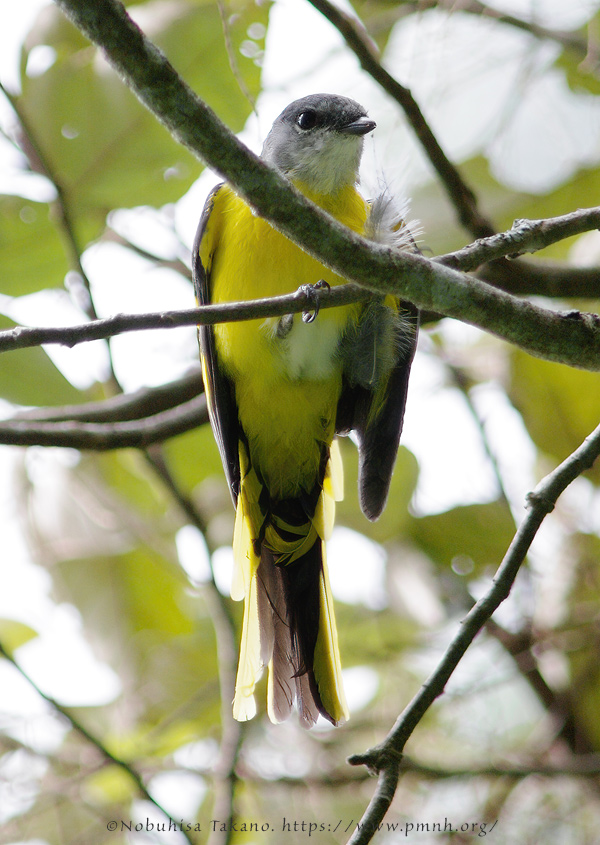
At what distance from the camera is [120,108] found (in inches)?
128

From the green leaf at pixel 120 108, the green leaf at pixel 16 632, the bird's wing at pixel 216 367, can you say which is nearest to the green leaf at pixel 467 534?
the bird's wing at pixel 216 367

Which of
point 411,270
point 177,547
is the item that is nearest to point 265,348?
point 411,270

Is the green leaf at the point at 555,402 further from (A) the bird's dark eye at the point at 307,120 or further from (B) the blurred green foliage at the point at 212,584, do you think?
(A) the bird's dark eye at the point at 307,120

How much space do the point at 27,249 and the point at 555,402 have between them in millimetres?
2214

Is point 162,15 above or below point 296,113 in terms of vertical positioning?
above

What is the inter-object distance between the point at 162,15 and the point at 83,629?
264 cm

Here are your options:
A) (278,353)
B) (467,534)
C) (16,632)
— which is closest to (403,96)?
(278,353)

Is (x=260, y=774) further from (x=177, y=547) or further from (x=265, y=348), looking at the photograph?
(x=265, y=348)

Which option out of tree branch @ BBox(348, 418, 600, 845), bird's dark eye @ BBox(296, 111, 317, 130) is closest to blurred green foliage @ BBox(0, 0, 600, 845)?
bird's dark eye @ BBox(296, 111, 317, 130)

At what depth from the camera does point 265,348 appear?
273 cm

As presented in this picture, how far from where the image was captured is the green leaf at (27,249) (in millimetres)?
3131

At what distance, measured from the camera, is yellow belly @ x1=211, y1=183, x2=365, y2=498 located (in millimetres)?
2668

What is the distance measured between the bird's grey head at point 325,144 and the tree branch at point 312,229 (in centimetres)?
129

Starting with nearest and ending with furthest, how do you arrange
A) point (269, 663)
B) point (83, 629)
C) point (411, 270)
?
point (411, 270), point (269, 663), point (83, 629)
